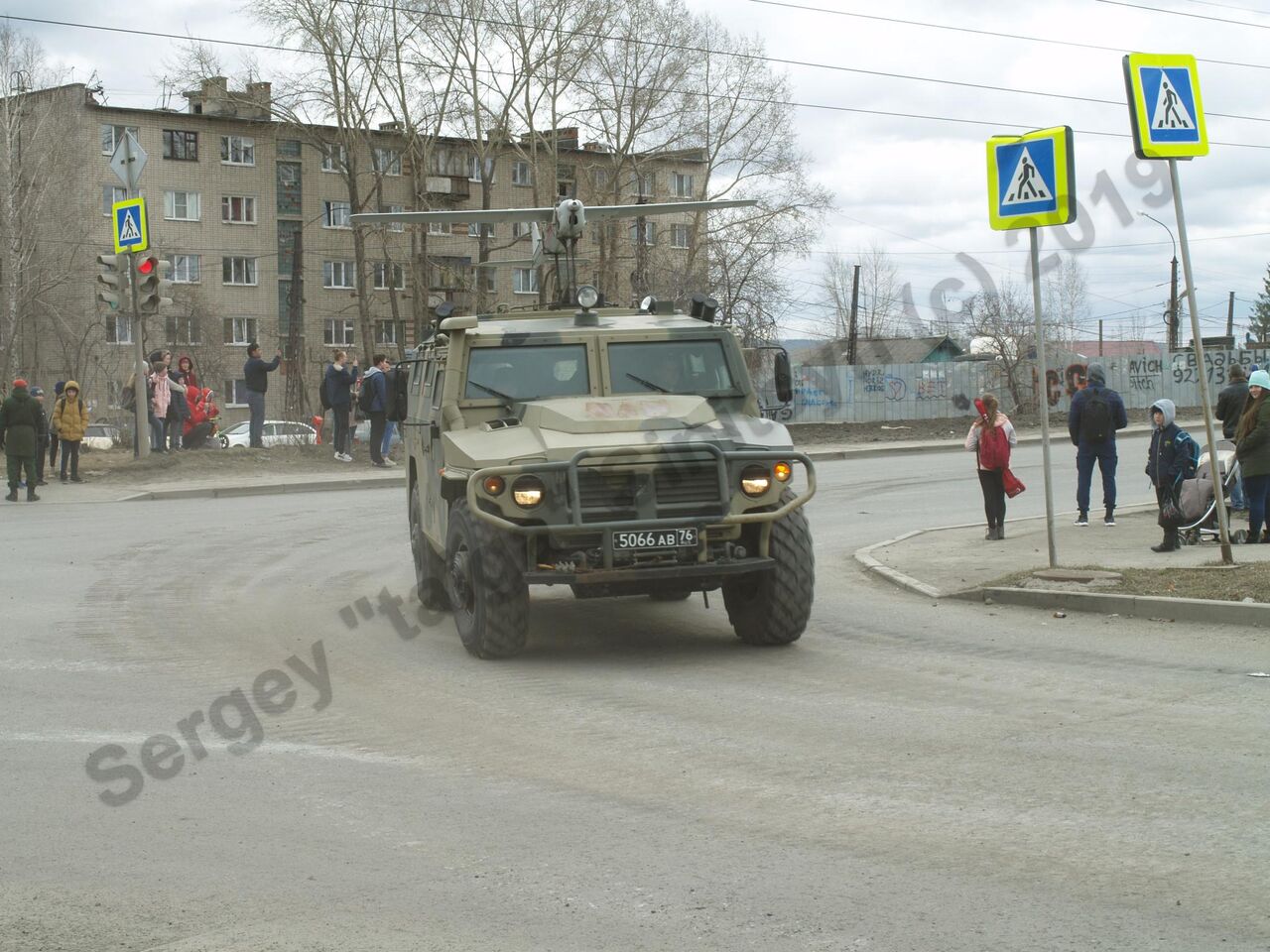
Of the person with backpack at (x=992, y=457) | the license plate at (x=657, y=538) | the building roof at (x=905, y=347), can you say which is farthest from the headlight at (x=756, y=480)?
the building roof at (x=905, y=347)

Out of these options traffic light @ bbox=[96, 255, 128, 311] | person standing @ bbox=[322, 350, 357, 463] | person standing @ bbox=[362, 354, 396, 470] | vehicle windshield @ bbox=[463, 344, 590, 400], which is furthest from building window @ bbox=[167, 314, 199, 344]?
vehicle windshield @ bbox=[463, 344, 590, 400]

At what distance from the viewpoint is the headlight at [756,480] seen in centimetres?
914

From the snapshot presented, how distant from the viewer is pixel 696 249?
50.6 m

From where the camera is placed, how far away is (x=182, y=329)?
6419cm

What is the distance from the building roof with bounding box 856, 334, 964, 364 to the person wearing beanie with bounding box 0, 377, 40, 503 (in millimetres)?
57258

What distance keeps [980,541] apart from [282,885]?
1135 cm

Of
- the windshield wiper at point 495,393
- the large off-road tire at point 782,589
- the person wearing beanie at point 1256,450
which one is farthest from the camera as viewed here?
the person wearing beanie at point 1256,450

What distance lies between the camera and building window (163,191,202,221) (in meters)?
66.4

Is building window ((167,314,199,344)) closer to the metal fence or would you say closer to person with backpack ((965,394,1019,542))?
the metal fence

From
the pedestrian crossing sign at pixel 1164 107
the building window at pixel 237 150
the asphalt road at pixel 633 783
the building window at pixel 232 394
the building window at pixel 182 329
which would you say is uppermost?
the building window at pixel 237 150

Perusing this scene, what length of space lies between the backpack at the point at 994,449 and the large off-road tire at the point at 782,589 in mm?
6295

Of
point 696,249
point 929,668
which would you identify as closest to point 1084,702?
point 929,668

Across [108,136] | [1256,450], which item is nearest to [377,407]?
[1256,450]

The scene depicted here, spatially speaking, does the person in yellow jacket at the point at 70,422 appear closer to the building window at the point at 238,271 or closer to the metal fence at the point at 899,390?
the metal fence at the point at 899,390
